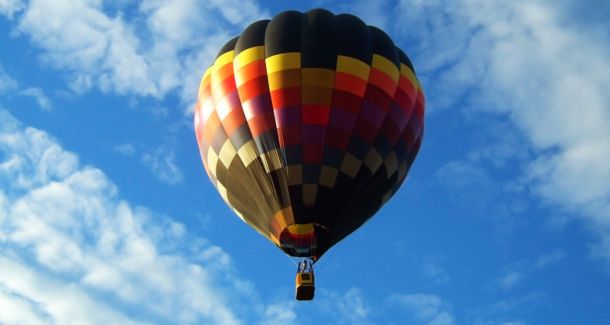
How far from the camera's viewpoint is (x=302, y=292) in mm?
19172

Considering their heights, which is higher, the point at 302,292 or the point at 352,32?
the point at 352,32

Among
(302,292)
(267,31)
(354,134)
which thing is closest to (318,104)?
(354,134)

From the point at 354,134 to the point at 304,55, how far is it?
6.94 feet

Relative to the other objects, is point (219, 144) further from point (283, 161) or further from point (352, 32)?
point (352, 32)

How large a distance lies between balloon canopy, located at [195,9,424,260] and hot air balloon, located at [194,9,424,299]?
22 millimetres

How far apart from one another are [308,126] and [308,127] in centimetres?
3

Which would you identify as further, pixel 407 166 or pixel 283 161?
pixel 407 166

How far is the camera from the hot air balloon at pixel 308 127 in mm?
19281

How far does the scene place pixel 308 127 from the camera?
19.4 meters

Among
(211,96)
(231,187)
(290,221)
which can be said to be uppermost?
(211,96)

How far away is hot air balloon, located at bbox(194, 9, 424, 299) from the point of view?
63.3 ft

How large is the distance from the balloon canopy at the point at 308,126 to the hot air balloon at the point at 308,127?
2 centimetres

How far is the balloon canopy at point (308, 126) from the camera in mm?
19281

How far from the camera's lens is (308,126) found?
1944 centimetres
